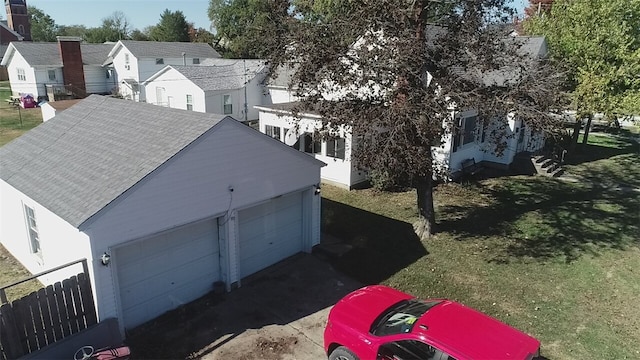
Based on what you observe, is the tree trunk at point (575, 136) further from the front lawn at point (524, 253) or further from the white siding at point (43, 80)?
the white siding at point (43, 80)

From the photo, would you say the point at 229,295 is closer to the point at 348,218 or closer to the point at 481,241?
the point at 348,218

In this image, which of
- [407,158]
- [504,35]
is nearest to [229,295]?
[407,158]

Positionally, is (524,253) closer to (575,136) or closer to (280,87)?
(575,136)

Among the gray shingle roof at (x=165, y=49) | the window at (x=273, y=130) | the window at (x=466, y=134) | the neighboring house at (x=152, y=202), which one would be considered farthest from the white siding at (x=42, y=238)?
the gray shingle roof at (x=165, y=49)

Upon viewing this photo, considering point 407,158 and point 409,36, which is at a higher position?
point 409,36

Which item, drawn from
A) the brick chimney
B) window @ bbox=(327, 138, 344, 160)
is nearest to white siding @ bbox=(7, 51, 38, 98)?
the brick chimney

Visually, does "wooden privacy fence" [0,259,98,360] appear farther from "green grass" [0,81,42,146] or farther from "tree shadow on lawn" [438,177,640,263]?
"green grass" [0,81,42,146]

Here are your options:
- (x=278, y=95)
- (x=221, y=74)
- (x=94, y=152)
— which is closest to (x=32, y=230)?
(x=94, y=152)
